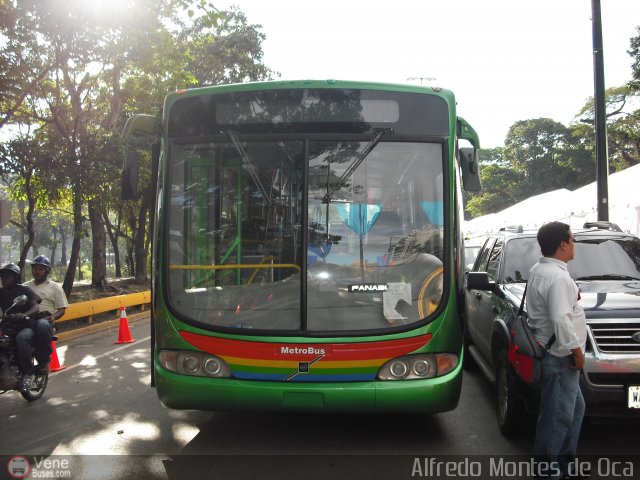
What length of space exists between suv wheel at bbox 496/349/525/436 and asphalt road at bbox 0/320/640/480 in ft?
0.35

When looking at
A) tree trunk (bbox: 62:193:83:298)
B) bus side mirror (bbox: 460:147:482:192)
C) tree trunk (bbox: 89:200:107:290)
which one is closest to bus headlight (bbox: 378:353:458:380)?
bus side mirror (bbox: 460:147:482:192)

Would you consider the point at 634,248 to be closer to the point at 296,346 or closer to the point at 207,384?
the point at 296,346

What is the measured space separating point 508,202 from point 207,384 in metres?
61.6

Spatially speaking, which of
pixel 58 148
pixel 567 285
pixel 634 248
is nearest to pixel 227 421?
pixel 567 285

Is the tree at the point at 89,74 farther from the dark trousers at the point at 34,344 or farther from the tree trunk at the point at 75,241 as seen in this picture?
the dark trousers at the point at 34,344

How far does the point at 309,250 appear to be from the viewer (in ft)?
15.9

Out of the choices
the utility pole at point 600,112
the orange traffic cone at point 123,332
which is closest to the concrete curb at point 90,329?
the orange traffic cone at point 123,332

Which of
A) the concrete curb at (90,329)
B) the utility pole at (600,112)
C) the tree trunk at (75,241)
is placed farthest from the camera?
the tree trunk at (75,241)

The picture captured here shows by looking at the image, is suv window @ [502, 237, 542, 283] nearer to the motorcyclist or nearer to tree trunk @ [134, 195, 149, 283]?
the motorcyclist

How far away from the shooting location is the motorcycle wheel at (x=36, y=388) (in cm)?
680

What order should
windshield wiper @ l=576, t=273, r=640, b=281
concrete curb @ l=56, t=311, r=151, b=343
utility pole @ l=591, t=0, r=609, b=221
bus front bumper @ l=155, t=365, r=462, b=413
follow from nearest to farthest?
bus front bumper @ l=155, t=365, r=462, b=413, windshield wiper @ l=576, t=273, r=640, b=281, utility pole @ l=591, t=0, r=609, b=221, concrete curb @ l=56, t=311, r=151, b=343

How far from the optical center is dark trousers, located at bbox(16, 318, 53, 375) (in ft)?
21.4

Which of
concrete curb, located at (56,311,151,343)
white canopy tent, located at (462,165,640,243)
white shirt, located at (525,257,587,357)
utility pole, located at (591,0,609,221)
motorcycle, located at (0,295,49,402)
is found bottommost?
concrete curb, located at (56,311,151,343)

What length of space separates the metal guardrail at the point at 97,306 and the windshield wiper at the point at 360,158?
Result: 29.0ft
